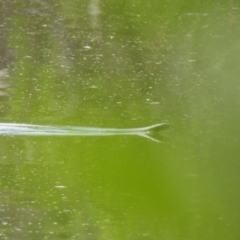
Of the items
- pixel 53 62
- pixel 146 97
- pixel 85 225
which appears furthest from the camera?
pixel 53 62

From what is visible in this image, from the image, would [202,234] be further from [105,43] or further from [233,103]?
[105,43]

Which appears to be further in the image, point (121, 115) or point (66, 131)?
point (121, 115)

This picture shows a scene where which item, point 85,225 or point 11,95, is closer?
point 85,225

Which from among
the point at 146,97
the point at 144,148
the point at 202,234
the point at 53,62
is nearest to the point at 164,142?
the point at 144,148

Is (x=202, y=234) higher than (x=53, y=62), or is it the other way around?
(x=53, y=62)

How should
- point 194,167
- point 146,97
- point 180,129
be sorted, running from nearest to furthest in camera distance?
point 194,167, point 180,129, point 146,97

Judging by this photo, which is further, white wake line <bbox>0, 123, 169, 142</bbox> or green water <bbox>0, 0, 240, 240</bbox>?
white wake line <bbox>0, 123, 169, 142</bbox>

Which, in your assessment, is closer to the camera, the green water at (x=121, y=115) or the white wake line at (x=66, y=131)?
the green water at (x=121, y=115)
